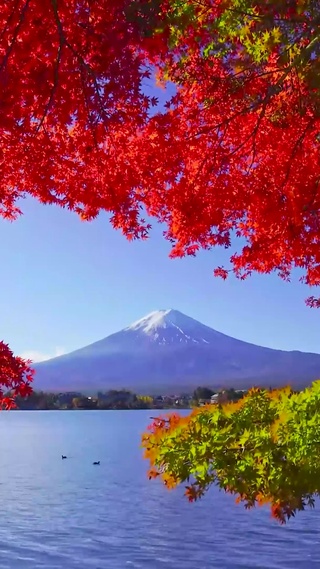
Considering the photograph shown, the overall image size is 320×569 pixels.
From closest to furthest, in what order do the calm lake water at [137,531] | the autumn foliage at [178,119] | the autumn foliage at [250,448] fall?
the autumn foliage at [250,448] < the autumn foliage at [178,119] < the calm lake water at [137,531]

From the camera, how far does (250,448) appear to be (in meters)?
7.18

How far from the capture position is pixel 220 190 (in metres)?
11.5

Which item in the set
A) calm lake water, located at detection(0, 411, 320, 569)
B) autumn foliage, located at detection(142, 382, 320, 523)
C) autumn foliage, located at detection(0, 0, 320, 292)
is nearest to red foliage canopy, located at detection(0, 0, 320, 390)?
autumn foliage, located at detection(0, 0, 320, 292)

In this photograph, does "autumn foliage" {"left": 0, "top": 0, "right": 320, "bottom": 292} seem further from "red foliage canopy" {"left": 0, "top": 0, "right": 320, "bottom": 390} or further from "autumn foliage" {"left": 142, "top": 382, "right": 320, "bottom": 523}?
"autumn foliage" {"left": 142, "top": 382, "right": 320, "bottom": 523}

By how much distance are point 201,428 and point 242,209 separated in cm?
532

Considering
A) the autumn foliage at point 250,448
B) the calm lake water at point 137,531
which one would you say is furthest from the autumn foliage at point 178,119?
the calm lake water at point 137,531

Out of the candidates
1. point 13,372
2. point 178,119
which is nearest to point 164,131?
point 178,119

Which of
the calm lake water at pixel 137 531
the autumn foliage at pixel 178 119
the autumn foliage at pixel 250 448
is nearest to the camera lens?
the autumn foliage at pixel 250 448

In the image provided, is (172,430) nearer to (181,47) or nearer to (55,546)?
(181,47)

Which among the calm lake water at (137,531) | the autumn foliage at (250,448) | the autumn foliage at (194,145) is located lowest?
the calm lake water at (137,531)

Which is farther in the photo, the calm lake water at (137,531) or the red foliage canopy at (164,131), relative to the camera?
the calm lake water at (137,531)

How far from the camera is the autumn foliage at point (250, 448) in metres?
6.83

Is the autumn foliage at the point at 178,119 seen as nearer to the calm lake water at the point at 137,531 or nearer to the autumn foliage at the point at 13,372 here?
the autumn foliage at the point at 13,372

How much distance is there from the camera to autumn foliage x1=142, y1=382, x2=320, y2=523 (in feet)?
22.4
